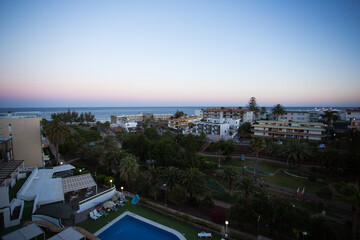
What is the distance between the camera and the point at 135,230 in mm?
18875

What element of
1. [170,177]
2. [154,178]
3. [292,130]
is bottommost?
[154,178]

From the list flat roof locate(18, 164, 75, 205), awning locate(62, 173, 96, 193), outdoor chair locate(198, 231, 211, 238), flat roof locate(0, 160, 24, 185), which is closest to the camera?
outdoor chair locate(198, 231, 211, 238)

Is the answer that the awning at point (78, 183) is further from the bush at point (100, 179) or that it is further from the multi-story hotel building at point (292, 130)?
the multi-story hotel building at point (292, 130)

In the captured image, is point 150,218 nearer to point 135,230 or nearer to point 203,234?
point 135,230

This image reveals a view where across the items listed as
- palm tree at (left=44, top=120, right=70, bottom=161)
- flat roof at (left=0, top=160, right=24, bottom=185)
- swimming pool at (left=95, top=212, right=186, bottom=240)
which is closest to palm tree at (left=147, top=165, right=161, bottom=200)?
swimming pool at (left=95, top=212, right=186, bottom=240)

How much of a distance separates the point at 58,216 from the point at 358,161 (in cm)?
4550

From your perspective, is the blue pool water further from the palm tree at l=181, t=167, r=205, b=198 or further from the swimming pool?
the palm tree at l=181, t=167, r=205, b=198

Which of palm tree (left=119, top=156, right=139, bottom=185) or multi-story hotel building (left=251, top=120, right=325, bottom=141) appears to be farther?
multi-story hotel building (left=251, top=120, right=325, bottom=141)

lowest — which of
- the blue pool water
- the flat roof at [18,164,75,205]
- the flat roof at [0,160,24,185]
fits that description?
the blue pool water

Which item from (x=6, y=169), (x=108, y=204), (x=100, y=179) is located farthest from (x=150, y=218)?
(x=6, y=169)

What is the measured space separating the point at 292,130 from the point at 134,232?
59.1m

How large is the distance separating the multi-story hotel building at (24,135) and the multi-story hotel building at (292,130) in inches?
2433

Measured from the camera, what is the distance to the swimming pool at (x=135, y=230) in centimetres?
1783

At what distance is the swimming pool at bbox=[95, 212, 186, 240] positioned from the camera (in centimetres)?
1783
